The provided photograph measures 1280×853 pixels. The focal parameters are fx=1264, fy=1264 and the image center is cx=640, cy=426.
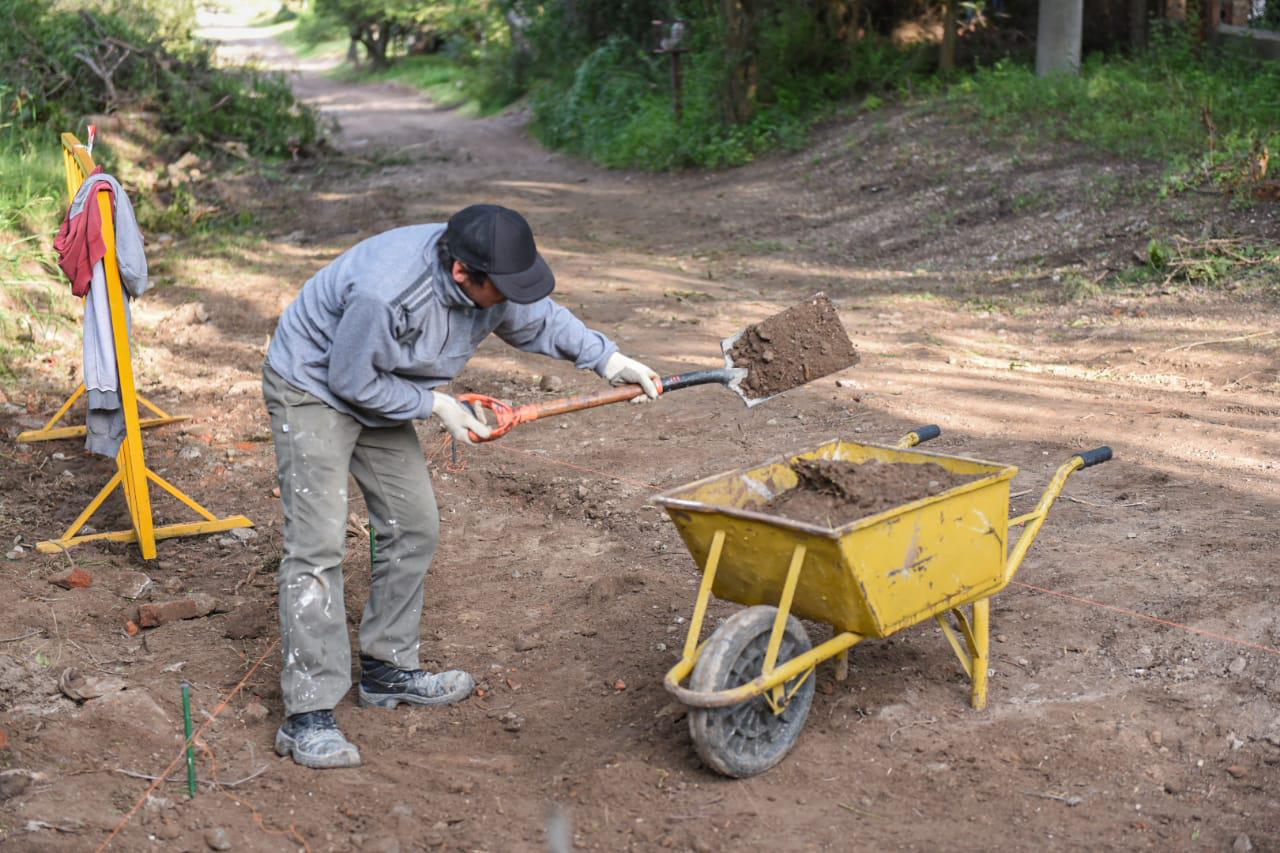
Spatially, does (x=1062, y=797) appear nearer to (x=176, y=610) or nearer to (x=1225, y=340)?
(x=176, y=610)

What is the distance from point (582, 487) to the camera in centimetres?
630

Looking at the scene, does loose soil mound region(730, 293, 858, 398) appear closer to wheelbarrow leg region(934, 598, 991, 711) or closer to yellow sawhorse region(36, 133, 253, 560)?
wheelbarrow leg region(934, 598, 991, 711)

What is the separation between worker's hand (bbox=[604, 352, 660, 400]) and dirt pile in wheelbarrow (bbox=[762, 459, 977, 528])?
0.56 m

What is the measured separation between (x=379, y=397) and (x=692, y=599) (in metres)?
1.78

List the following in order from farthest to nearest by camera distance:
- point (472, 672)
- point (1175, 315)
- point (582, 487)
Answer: point (1175, 315), point (582, 487), point (472, 672)

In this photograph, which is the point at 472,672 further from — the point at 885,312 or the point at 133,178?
the point at 133,178

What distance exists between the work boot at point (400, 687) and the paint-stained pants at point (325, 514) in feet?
1.07

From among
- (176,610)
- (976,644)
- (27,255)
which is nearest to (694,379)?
(976,644)

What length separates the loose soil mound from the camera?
15.4 feet

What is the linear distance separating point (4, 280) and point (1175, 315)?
7.99 meters

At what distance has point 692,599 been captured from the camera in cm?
502

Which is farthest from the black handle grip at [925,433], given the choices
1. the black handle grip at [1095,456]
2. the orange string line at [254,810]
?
the orange string line at [254,810]

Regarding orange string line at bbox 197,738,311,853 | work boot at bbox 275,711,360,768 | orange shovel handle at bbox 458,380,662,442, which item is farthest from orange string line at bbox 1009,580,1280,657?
orange string line at bbox 197,738,311,853

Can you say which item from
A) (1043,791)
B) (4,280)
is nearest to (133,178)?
(4,280)
